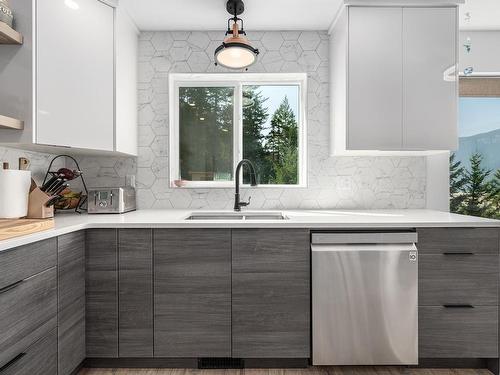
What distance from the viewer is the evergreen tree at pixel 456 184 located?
9.21 ft

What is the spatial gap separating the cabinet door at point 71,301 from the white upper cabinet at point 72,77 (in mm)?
571

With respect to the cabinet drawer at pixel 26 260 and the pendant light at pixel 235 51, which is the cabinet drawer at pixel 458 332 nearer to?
the pendant light at pixel 235 51

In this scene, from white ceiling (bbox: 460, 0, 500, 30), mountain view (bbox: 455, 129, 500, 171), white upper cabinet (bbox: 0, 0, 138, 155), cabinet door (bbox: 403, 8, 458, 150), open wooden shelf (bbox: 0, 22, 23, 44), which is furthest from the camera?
mountain view (bbox: 455, 129, 500, 171)

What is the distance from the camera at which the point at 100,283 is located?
Result: 6.08ft

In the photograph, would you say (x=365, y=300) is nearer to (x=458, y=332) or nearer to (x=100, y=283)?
(x=458, y=332)

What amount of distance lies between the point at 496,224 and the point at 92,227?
2.27 meters

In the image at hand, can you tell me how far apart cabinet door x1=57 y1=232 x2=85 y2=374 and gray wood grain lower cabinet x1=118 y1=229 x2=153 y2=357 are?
0.20 meters

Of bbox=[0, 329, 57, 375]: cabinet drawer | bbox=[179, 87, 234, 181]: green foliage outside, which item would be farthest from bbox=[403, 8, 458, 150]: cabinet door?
bbox=[0, 329, 57, 375]: cabinet drawer

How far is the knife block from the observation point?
69.6 inches

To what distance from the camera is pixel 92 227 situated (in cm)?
184

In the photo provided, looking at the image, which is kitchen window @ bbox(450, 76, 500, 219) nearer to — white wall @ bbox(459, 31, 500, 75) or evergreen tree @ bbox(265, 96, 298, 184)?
white wall @ bbox(459, 31, 500, 75)

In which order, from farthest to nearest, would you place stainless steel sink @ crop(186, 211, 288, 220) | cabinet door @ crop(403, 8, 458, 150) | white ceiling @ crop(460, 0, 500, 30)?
1. stainless steel sink @ crop(186, 211, 288, 220)
2. white ceiling @ crop(460, 0, 500, 30)
3. cabinet door @ crop(403, 8, 458, 150)

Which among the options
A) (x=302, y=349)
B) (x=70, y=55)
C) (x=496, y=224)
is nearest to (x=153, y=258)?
(x=302, y=349)

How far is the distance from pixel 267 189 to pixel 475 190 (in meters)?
1.80
